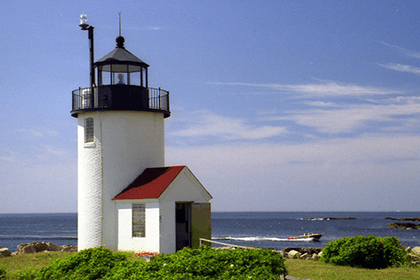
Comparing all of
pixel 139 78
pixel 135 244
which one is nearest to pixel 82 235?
pixel 135 244

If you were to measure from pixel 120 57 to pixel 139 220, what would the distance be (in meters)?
7.57

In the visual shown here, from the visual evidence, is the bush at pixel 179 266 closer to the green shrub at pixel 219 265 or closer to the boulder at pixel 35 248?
the green shrub at pixel 219 265

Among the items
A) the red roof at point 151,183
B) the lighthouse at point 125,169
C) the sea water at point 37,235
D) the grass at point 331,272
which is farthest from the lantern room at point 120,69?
the sea water at point 37,235

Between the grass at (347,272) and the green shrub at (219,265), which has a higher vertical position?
the green shrub at (219,265)

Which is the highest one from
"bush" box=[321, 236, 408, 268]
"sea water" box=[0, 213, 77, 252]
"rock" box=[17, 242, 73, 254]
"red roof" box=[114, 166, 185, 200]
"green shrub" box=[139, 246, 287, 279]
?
"red roof" box=[114, 166, 185, 200]

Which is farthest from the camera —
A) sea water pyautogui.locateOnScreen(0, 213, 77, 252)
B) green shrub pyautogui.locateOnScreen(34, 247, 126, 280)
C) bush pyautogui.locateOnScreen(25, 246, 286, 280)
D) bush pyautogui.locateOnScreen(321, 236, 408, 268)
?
sea water pyautogui.locateOnScreen(0, 213, 77, 252)

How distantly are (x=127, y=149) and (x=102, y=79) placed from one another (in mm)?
3548

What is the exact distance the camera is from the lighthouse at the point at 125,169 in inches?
752

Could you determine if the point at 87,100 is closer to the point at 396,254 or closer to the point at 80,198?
the point at 80,198

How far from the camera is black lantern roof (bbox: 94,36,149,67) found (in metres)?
20.9

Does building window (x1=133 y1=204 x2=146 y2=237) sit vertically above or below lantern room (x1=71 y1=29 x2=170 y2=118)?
below

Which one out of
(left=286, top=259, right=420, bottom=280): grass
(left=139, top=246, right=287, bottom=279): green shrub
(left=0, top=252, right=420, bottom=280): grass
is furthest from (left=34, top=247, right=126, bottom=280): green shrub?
(left=286, top=259, right=420, bottom=280): grass

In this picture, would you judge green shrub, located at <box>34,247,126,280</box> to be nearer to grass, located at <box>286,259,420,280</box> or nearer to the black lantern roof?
grass, located at <box>286,259,420,280</box>

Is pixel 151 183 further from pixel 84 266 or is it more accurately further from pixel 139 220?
pixel 84 266
